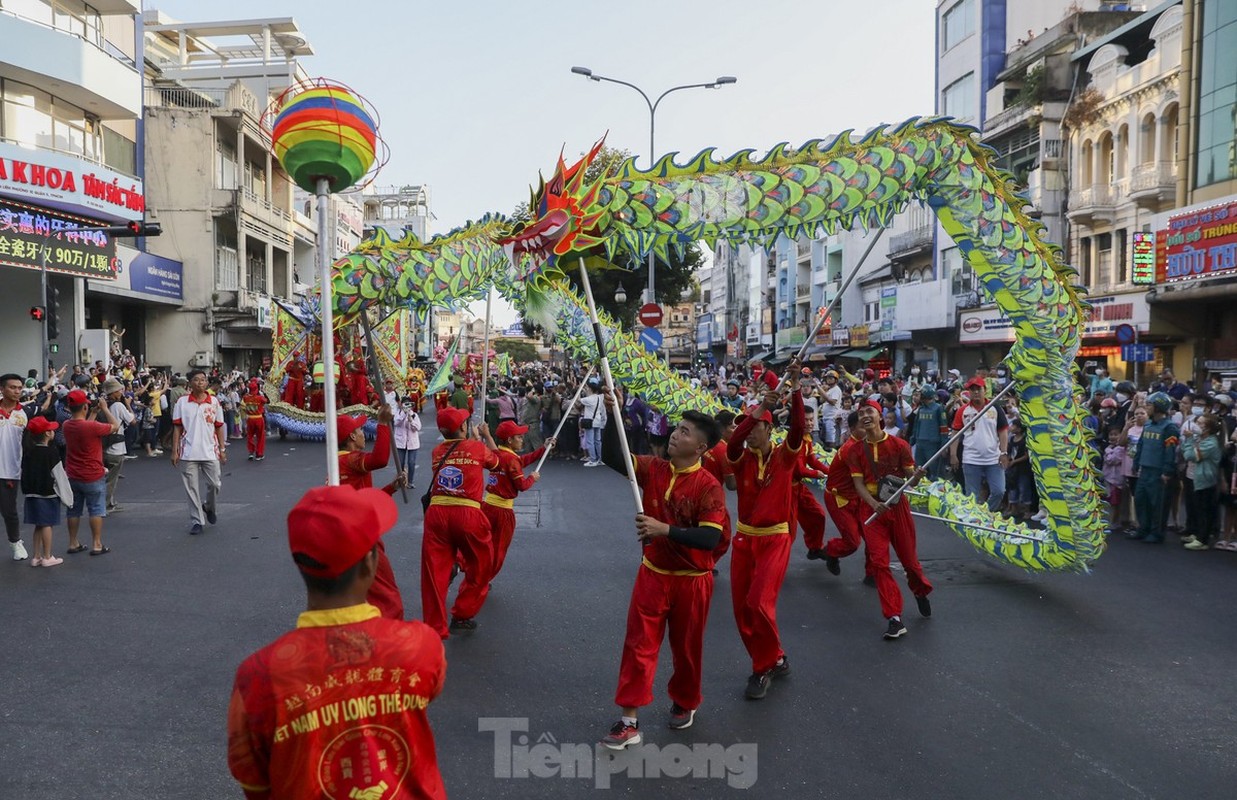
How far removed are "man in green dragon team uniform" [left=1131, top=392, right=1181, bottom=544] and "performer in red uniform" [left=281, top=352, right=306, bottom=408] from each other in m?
16.6

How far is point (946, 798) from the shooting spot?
3760 millimetres

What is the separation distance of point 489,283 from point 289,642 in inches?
241

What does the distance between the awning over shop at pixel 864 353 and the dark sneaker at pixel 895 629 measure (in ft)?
107

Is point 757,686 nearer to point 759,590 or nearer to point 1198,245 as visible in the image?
point 759,590

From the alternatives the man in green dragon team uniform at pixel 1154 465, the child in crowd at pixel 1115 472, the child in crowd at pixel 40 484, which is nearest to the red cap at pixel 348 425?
the child in crowd at pixel 40 484

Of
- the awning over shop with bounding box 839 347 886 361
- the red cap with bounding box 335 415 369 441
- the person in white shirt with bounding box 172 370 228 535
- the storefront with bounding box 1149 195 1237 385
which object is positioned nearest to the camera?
the red cap with bounding box 335 415 369 441

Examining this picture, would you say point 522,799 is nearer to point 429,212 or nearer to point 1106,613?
point 1106,613

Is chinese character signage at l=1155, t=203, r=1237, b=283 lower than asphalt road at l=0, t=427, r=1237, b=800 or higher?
higher

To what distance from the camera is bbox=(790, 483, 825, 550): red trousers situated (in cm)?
803

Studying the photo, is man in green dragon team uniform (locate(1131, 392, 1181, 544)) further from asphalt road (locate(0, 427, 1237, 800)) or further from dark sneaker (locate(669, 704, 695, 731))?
dark sneaker (locate(669, 704, 695, 731))

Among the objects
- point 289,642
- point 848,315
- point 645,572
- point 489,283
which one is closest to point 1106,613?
point 645,572

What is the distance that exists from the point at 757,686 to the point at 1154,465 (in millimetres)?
6345

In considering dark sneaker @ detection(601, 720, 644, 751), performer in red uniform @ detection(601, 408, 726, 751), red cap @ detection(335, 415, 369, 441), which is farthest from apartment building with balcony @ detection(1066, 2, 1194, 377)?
dark sneaker @ detection(601, 720, 644, 751)

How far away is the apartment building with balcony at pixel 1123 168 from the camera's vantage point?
22.5 meters
